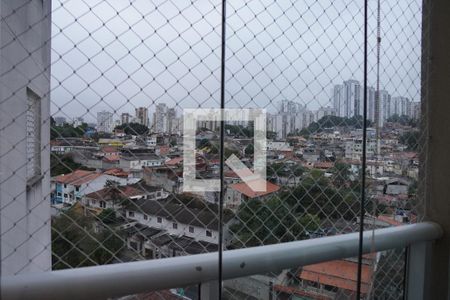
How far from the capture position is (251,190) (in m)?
1.12

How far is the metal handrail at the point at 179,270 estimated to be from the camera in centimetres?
74

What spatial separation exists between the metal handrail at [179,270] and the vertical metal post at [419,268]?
0.48 feet

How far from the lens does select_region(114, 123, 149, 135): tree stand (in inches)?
36.4

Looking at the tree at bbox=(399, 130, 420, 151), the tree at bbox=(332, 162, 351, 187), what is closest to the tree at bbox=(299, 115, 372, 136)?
the tree at bbox=(332, 162, 351, 187)

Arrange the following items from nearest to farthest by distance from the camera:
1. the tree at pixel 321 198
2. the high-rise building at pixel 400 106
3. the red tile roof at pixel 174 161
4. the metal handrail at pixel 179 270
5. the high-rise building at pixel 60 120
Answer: the metal handrail at pixel 179 270 < the high-rise building at pixel 60 120 < the red tile roof at pixel 174 161 < the tree at pixel 321 198 < the high-rise building at pixel 400 106

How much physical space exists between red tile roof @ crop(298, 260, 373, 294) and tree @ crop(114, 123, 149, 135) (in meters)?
0.60

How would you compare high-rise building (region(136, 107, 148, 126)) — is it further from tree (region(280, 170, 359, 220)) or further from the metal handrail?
tree (region(280, 170, 359, 220))

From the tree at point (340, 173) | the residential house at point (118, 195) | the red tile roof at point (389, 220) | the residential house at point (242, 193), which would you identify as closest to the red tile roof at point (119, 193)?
the residential house at point (118, 195)

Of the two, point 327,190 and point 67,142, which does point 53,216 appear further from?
point 327,190

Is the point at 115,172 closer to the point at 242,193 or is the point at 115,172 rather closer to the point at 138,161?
the point at 138,161

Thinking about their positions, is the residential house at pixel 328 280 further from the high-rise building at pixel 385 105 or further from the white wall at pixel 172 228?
the high-rise building at pixel 385 105

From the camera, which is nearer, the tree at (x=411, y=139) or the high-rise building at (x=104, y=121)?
the high-rise building at (x=104, y=121)

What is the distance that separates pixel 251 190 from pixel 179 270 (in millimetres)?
346

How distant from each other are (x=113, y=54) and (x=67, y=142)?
0.23 metres
